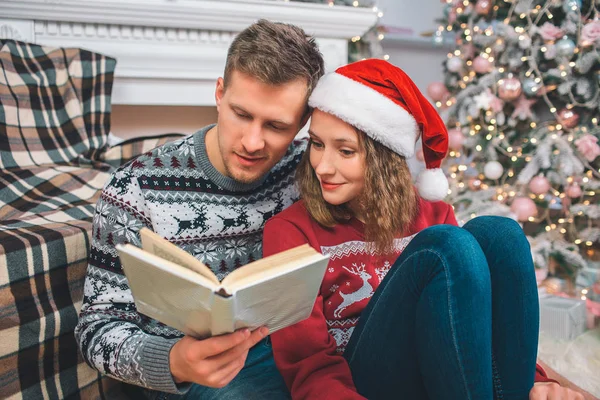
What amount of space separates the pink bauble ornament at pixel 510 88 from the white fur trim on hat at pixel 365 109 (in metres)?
1.57

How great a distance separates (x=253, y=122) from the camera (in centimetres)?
108

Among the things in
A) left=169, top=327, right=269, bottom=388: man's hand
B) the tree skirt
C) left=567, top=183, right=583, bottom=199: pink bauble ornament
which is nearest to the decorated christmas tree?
left=567, top=183, right=583, bottom=199: pink bauble ornament

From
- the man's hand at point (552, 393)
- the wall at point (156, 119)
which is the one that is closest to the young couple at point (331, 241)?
the man's hand at point (552, 393)

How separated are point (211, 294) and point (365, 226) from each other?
0.65m

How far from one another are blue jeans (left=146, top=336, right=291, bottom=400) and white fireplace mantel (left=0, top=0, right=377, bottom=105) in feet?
4.34

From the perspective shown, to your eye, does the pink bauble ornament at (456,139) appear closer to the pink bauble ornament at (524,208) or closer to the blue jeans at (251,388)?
the pink bauble ornament at (524,208)

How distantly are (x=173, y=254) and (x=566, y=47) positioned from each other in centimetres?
226

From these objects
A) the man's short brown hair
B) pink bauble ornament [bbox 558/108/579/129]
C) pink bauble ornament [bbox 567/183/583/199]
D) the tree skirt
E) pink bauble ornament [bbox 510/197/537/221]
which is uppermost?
the man's short brown hair

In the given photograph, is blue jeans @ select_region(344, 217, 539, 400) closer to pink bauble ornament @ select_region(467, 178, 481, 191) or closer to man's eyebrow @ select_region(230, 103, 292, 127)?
man's eyebrow @ select_region(230, 103, 292, 127)

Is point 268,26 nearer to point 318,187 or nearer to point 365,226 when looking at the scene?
point 318,187

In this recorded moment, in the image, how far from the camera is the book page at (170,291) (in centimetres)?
60

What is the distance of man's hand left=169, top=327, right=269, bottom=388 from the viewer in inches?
27.4

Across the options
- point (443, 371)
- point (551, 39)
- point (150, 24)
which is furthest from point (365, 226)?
point (551, 39)

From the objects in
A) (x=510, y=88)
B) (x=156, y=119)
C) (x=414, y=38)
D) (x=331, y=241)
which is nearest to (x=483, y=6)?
(x=510, y=88)
